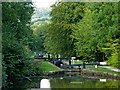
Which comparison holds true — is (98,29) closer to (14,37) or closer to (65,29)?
(65,29)

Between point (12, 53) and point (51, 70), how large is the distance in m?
6.77

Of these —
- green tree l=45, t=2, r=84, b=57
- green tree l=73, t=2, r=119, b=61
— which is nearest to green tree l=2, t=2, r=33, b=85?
green tree l=73, t=2, r=119, b=61

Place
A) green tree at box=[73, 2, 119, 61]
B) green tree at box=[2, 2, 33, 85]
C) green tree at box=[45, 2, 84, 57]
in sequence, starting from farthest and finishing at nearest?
green tree at box=[45, 2, 84, 57]
green tree at box=[73, 2, 119, 61]
green tree at box=[2, 2, 33, 85]

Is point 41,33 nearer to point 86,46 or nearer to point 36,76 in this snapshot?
point 86,46

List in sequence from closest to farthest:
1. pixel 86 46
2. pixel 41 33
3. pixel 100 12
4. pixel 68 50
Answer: pixel 100 12 → pixel 86 46 → pixel 68 50 → pixel 41 33

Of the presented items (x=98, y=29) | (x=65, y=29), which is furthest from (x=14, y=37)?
(x=65, y=29)

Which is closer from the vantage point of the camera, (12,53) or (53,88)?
(53,88)

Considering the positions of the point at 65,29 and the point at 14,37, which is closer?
the point at 14,37

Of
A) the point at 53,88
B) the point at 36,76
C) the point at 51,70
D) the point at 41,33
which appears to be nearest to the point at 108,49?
the point at 51,70

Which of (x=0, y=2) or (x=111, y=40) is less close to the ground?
(x=0, y=2)

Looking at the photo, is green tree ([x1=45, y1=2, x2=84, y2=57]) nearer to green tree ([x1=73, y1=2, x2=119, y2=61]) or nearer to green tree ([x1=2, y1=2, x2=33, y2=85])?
green tree ([x1=73, y1=2, x2=119, y2=61])

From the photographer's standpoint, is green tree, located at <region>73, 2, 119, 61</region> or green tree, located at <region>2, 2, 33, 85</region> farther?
green tree, located at <region>73, 2, 119, 61</region>

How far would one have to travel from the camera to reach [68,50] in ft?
115

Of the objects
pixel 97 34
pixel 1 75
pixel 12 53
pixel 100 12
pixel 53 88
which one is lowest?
pixel 53 88
